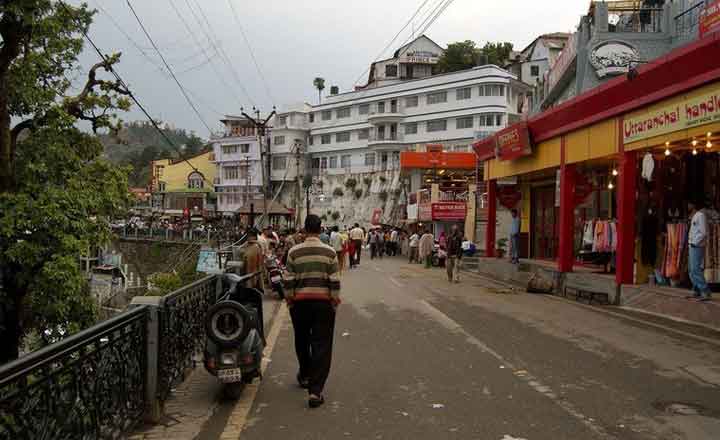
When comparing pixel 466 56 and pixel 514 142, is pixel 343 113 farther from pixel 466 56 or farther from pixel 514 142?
pixel 514 142

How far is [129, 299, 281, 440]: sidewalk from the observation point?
17.4 feet

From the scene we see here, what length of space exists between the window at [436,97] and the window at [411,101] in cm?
186

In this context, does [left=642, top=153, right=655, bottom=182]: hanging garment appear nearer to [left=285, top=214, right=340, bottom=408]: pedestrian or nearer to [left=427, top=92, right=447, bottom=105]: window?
[left=285, top=214, right=340, bottom=408]: pedestrian

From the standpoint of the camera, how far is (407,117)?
225ft

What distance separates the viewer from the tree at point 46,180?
17.7 m

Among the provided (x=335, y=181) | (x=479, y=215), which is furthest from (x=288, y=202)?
(x=479, y=215)

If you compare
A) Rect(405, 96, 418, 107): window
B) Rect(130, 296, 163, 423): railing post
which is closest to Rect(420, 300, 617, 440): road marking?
Rect(130, 296, 163, 423): railing post

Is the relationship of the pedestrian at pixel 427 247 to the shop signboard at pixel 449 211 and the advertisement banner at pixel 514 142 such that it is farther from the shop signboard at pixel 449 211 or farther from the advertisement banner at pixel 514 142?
the advertisement banner at pixel 514 142

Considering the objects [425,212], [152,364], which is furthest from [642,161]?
[425,212]

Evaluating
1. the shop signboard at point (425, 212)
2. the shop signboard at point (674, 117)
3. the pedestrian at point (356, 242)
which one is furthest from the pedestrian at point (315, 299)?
the shop signboard at point (425, 212)

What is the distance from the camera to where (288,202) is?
80.1 metres

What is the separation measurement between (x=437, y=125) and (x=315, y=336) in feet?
202

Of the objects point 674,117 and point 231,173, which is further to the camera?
point 231,173

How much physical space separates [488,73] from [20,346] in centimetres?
5013
